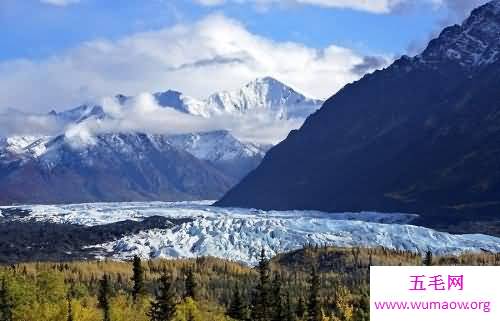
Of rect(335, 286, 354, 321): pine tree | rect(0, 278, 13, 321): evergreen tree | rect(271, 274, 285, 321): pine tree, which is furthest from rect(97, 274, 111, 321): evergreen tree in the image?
rect(335, 286, 354, 321): pine tree

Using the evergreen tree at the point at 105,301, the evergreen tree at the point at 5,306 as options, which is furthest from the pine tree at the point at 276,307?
the evergreen tree at the point at 5,306

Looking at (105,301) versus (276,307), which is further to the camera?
(105,301)

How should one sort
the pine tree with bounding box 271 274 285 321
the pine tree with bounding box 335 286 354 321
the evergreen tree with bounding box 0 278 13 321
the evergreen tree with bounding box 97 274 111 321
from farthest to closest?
the pine tree with bounding box 335 286 354 321 → the evergreen tree with bounding box 0 278 13 321 → the evergreen tree with bounding box 97 274 111 321 → the pine tree with bounding box 271 274 285 321

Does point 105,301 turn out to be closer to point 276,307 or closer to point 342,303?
point 276,307

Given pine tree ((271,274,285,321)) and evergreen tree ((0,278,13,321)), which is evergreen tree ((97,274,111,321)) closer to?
evergreen tree ((0,278,13,321))

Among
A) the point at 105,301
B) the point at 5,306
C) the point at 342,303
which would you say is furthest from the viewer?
the point at 342,303

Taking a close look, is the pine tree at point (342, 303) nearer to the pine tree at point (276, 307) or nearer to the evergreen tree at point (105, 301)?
the pine tree at point (276, 307)

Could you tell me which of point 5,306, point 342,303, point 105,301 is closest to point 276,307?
point 105,301

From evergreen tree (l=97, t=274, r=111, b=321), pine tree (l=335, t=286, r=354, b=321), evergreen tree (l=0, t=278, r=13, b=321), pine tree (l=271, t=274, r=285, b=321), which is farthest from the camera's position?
pine tree (l=335, t=286, r=354, b=321)

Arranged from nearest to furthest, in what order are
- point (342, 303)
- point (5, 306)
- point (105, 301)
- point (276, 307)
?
point (276, 307) → point (5, 306) → point (105, 301) → point (342, 303)

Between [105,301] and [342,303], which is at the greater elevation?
[105,301]

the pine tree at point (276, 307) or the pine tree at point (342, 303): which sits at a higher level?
the pine tree at point (276, 307)

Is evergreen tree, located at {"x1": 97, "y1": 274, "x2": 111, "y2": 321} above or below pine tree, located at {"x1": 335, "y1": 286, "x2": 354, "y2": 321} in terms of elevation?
above

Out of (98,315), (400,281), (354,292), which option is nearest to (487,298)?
(400,281)
